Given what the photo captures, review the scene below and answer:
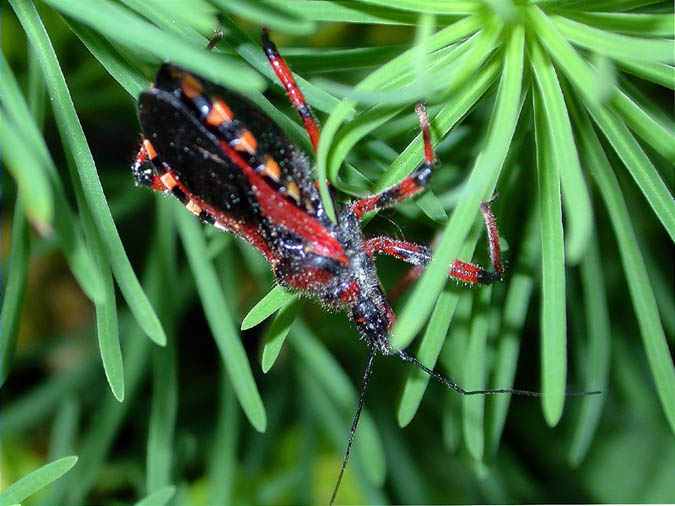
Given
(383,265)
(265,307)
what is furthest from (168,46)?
(383,265)

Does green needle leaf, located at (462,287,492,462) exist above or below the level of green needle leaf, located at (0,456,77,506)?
above

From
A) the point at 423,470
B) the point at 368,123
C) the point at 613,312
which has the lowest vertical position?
the point at 423,470

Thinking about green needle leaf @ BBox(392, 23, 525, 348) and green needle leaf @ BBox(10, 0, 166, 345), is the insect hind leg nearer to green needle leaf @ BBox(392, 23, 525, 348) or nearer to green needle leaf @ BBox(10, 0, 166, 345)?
green needle leaf @ BBox(10, 0, 166, 345)

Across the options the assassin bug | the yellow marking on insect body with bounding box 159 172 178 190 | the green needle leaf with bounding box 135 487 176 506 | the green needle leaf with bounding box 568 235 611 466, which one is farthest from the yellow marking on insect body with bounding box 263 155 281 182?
the green needle leaf with bounding box 568 235 611 466

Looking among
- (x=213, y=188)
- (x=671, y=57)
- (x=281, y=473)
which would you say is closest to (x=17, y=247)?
(x=213, y=188)

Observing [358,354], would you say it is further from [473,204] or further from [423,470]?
[473,204]

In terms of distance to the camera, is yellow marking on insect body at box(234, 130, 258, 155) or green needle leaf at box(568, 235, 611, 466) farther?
green needle leaf at box(568, 235, 611, 466)

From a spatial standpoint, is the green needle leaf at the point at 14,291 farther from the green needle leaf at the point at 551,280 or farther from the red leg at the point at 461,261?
the green needle leaf at the point at 551,280
